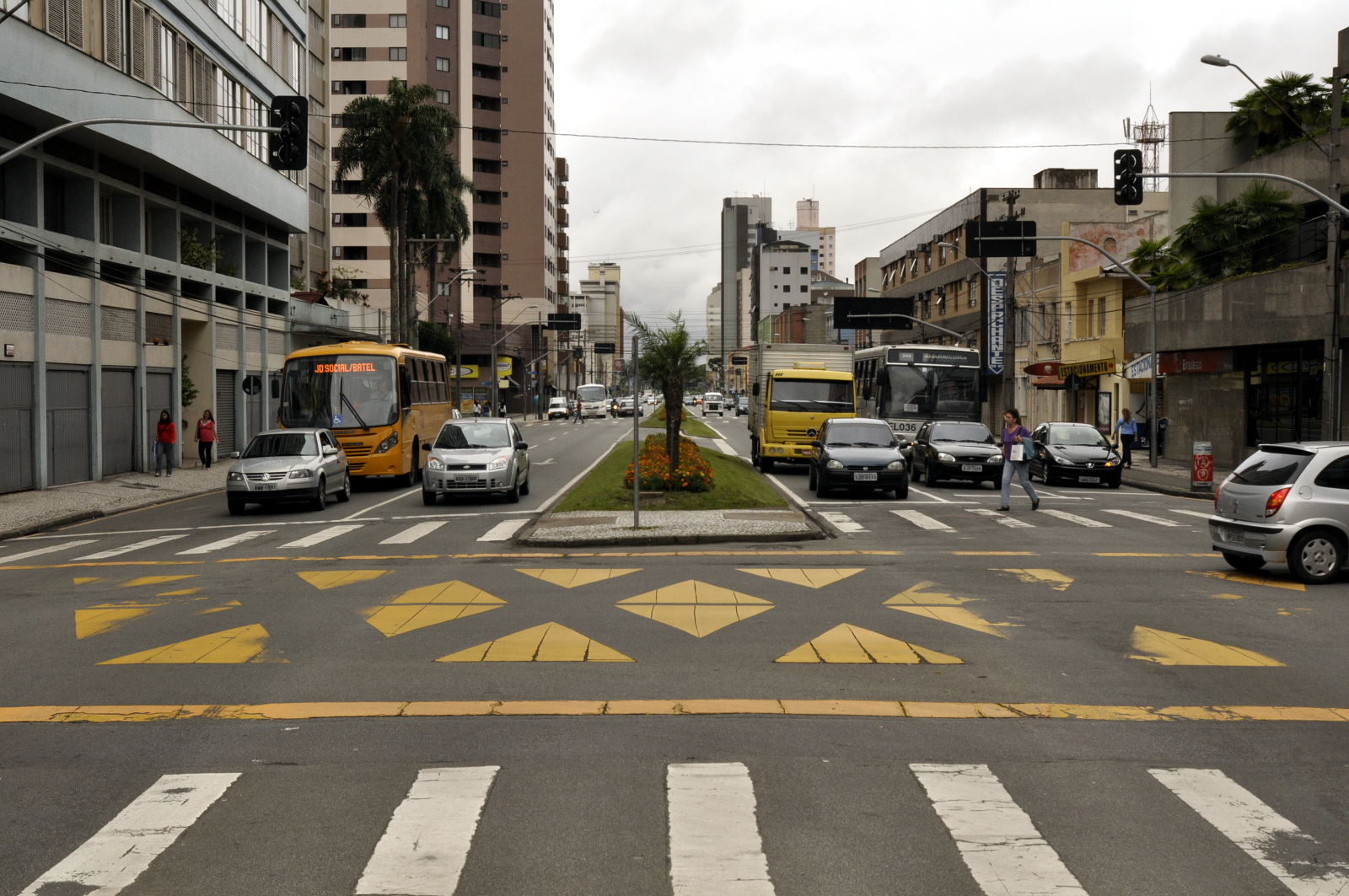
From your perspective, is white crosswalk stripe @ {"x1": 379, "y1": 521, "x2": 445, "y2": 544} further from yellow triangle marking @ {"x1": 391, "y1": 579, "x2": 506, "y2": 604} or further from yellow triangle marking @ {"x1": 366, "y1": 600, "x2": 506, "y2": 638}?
yellow triangle marking @ {"x1": 366, "y1": 600, "x2": 506, "y2": 638}

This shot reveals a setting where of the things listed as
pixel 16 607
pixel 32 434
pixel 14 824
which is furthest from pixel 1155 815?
pixel 32 434

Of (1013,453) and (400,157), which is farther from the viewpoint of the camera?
(400,157)

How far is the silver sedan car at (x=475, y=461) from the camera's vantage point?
2389 centimetres

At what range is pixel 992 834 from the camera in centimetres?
530

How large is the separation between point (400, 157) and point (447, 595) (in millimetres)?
44945

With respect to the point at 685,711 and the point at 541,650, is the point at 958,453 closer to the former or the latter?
the point at 541,650

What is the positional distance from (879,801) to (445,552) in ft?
37.0

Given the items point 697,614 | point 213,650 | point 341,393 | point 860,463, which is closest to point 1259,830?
point 697,614

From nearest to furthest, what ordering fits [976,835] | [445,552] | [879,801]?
[976,835] → [879,801] → [445,552]

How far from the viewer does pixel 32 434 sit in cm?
2944

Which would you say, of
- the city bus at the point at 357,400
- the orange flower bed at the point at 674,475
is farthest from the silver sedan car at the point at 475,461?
the city bus at the point at 357,400

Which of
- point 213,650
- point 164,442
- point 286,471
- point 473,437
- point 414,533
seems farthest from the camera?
point 164,442

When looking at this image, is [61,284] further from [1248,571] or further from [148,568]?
[1248,571]

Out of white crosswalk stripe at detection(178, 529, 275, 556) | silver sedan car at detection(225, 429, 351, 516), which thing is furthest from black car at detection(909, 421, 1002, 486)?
white crosswalk stripe at detection(178, 529, 275, 556)
